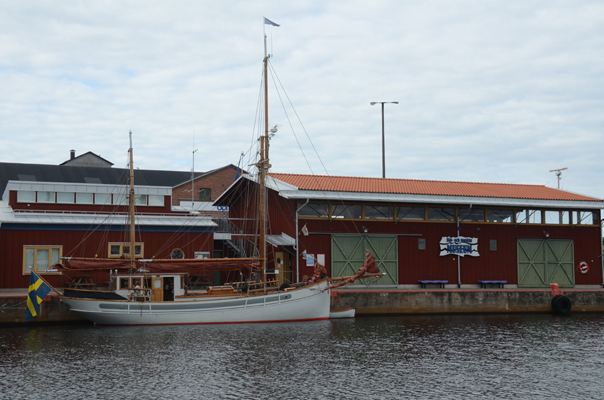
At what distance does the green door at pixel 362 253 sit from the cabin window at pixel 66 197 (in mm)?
→ 17799

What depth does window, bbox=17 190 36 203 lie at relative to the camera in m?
41.0

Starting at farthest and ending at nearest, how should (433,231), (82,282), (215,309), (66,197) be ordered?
1. (66,197)
2. (433,231)
3. (82,282)
4. (215,309)

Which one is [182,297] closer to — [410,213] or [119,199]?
[119,199]

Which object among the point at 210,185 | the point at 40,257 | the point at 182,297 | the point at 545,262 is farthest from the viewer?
the point at 210,185

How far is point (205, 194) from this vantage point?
7381 centimetres

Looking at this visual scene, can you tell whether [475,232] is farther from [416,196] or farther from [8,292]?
[8,292]

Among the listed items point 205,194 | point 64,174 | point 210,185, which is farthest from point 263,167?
point 64,174

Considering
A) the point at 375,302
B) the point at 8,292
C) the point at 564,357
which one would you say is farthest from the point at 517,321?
the point at 8,292

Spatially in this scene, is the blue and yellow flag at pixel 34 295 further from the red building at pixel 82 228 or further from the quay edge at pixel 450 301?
the red building at pixel 82 228

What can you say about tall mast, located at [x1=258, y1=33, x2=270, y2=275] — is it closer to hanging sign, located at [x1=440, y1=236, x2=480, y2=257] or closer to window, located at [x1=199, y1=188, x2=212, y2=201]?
hanging sign, located at [x1=440, y1=236, x2=480, y2=257]

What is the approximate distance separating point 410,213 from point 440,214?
222cm

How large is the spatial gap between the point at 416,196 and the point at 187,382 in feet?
76.9

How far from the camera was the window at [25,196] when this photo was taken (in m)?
41.0

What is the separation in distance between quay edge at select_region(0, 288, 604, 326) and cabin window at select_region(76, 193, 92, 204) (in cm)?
934
